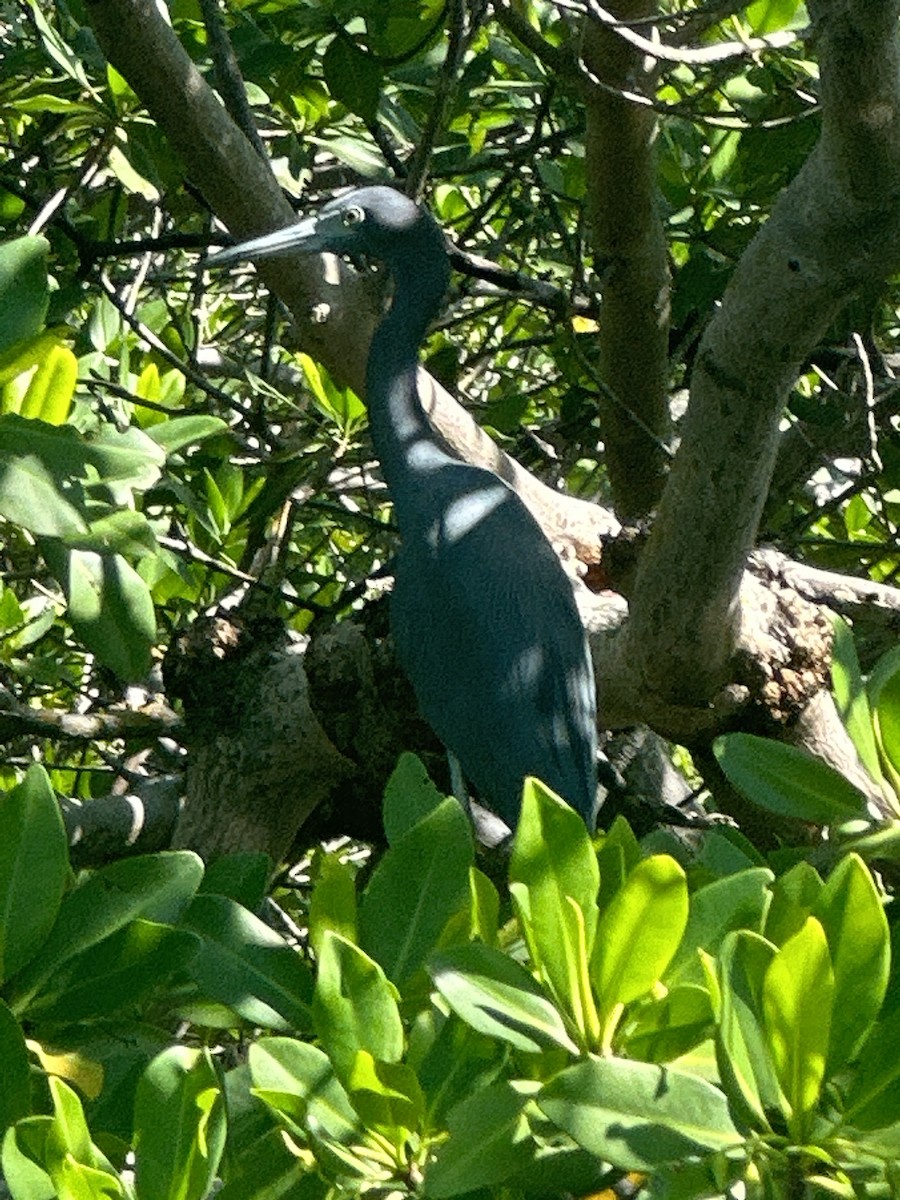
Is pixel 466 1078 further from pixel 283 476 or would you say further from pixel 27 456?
pixel 283 476

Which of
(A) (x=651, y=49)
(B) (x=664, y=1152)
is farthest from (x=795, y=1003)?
(A) (x=651, y=49)

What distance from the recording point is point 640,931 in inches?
34.9

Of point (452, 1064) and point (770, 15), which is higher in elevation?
point (770, 15)

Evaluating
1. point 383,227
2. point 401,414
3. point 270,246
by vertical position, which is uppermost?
point 383,227

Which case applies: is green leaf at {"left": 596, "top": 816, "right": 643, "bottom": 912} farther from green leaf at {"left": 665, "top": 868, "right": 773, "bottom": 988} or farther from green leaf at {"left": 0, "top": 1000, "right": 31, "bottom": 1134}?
green leaf at {"left": 0, "top": 1000, "right": 31, "bottom": 1134}

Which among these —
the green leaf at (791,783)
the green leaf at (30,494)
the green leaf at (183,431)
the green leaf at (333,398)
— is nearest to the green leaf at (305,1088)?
the green leaf at (791,783)

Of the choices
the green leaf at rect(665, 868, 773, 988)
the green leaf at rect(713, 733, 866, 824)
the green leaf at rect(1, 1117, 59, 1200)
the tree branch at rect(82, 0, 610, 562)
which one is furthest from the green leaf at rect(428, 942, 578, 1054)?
the tree branch at rect(82, 0, 610, 562)

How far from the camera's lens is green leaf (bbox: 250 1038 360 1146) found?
2.88 feet

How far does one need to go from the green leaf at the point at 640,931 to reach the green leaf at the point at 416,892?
0.17 meters

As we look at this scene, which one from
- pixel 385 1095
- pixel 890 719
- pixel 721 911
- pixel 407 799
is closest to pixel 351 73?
pixel 407 799

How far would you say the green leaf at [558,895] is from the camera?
34.4 inches

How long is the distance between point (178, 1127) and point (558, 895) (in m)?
0.23

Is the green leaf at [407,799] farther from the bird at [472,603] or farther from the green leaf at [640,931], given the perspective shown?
the bird at [472,603]

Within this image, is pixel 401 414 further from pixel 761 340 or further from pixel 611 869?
pixel 611 869
